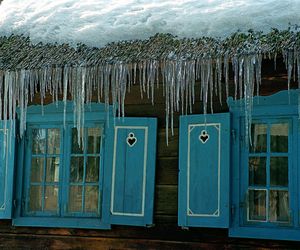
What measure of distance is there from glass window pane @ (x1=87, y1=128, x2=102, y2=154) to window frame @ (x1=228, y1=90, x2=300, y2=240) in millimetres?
1355

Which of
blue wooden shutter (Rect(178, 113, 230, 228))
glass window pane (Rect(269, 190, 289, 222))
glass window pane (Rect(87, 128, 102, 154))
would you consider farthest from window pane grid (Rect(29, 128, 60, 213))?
glass window pane (Rect(269, 190, 289, 222))

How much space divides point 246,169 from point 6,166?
7.89 feet

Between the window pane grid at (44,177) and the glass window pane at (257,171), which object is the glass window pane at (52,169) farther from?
the glass window pane at (257,171)

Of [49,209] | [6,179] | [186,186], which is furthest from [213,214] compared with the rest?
[6,179]

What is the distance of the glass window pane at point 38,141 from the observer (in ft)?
20.7

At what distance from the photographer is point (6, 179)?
20.5 feet

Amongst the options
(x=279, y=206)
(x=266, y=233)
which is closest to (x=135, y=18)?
(x=279, y=206)

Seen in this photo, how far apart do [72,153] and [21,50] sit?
3.65ft

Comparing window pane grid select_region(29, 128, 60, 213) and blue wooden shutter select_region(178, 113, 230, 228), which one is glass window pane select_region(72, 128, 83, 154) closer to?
window pane grid select_region(29, 128, 60, 213)

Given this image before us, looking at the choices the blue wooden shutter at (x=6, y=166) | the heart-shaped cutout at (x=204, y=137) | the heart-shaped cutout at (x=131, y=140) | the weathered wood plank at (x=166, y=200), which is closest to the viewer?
the heart-shaped cutout at (x=204, y=137)

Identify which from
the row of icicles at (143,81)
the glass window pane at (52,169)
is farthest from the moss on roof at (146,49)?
the glass window pane at (52,169)

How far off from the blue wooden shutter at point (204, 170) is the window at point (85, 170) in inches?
12.6

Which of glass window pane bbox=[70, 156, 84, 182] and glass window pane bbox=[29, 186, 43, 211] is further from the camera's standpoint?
glass window pane bbox=[29, 186, 43, 211]

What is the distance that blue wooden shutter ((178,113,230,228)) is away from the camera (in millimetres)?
5504
